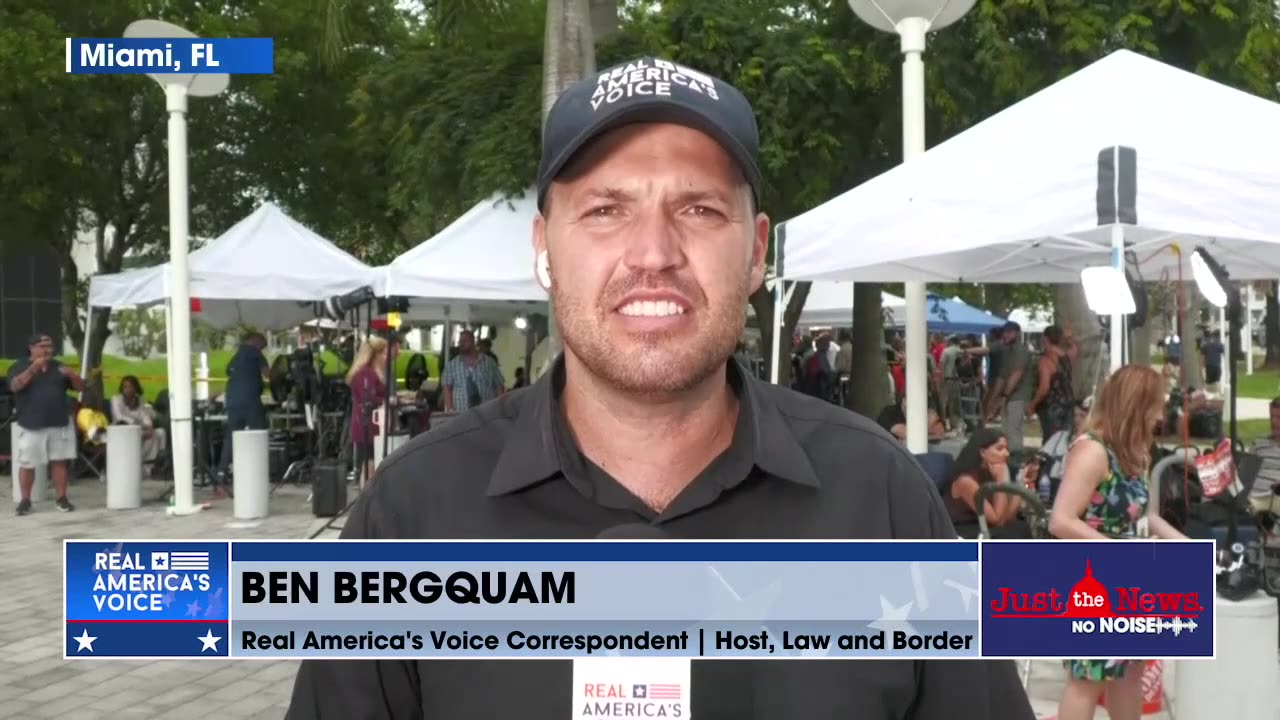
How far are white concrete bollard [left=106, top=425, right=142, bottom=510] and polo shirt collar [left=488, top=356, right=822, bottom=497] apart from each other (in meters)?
11.9

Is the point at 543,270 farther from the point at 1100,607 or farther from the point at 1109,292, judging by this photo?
the point at 1109,292

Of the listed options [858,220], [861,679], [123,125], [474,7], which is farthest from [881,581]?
[123,125]

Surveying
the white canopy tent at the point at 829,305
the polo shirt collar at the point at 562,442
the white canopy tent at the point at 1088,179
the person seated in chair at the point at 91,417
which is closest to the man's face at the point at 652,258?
the polo shirt collar at the point at 562,442

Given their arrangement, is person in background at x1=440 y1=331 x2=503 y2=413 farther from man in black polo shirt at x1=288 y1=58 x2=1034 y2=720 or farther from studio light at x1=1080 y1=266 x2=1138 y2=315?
man in black polo shirt at x1=288 y1=58 x2=1034 y2=720

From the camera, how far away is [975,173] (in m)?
5.55

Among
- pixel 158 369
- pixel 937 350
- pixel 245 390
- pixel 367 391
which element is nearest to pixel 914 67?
pixel 367 391

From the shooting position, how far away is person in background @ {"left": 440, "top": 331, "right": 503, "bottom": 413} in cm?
1408

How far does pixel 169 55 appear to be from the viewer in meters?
11.1

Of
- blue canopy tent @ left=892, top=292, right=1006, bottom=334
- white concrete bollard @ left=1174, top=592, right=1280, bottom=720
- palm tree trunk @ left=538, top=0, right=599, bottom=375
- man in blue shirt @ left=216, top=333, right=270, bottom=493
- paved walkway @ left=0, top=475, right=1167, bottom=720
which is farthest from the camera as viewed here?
blue canopy tent @ left=892, top=292, right=1006, bottom=334

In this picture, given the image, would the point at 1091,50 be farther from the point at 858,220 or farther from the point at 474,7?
the point at 858,220

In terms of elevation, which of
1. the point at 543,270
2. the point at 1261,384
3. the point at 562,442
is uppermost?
the point at 543,270

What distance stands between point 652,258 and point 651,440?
290 mm

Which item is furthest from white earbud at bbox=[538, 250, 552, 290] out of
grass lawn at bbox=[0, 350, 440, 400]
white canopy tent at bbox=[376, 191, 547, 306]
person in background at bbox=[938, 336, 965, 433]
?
grass lawn at bbox=[0, 350, 440, 400]

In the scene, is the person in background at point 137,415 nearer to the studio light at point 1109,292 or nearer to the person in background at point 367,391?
the person in background at point 367,391
